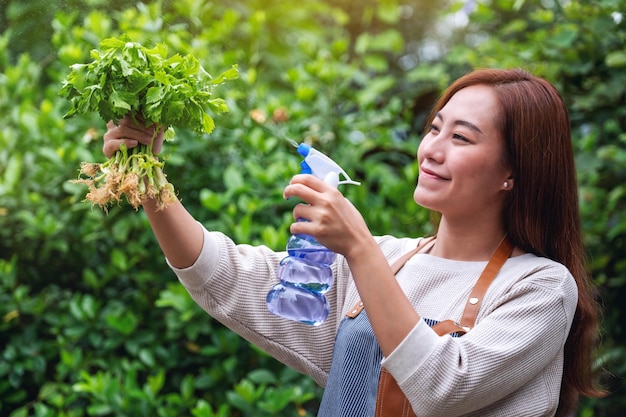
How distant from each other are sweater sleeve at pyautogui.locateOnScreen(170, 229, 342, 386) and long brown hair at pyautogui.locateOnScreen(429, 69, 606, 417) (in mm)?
407

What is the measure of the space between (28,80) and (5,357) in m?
1.01

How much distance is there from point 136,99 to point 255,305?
513 millimetres

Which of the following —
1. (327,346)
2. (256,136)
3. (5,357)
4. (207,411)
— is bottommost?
(5,357)

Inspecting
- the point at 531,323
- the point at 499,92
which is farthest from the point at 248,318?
the point at 499,92

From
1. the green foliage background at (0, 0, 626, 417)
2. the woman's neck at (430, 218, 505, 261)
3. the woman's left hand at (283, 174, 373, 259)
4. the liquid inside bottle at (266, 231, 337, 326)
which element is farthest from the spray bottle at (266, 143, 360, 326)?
the green foliage background at (0, 0, 626, 417)

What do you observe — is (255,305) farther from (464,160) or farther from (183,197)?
(183,197)

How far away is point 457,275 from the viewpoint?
61.3 inches

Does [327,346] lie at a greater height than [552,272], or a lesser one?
lesser

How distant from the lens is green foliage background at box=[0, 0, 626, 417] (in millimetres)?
2512

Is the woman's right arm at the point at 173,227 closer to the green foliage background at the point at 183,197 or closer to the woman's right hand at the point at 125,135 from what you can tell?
the woman's right hand at the point at 125,135

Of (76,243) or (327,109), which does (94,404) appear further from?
(327,109)

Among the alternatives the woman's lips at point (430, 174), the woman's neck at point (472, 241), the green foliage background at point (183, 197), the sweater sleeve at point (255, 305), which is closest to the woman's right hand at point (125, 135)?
the sweater sleeve at point (255, 305)

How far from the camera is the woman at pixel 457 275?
1.31m

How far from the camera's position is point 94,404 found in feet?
8.05
